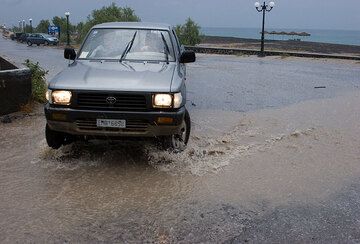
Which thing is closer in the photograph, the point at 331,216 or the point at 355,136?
the point at 331,216

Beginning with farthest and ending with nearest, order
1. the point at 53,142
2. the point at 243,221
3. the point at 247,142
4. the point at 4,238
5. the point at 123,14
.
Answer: the point at 123,14 → the point at 247,142 → the point at 53,142 → the point at 243,221 → the point at 4,238

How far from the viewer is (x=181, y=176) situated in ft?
18.2

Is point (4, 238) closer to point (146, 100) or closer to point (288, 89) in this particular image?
point (146, 100)

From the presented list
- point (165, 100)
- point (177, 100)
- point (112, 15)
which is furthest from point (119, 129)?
point (112, 15)

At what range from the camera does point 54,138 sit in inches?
236

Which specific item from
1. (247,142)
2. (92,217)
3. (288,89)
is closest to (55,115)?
(92,217)

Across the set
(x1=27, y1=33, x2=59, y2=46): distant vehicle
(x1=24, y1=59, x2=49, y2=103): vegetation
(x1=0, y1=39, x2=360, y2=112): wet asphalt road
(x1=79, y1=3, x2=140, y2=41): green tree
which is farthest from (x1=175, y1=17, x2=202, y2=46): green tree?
(x1=24, y1=59, x2=49, y2=103): vegetation

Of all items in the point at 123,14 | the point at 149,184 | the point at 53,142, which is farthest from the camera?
the point at 123,14

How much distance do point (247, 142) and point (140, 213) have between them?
3266 mm

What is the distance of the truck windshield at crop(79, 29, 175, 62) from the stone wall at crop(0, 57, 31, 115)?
227 centimetres

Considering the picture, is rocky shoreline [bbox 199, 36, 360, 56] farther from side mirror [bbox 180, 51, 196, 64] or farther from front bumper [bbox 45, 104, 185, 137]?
front bumper [bbox 45, 104, 185, 137]

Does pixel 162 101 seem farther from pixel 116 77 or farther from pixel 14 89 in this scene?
pixel 14 89

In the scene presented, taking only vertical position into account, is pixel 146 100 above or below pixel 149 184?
above

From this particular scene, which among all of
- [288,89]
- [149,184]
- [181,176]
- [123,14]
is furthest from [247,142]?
[123,14]
